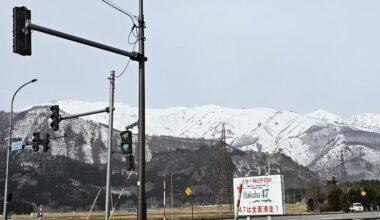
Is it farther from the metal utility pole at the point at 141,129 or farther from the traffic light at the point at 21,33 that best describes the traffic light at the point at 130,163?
the traffic light at the point at 21,33

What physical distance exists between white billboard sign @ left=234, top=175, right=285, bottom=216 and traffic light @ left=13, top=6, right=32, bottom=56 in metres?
13.0

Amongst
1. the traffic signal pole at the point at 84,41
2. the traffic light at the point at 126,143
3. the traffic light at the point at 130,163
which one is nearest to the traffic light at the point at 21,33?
the traffic signal pole at the point at 84,41

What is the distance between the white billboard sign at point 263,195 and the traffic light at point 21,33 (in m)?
13.0

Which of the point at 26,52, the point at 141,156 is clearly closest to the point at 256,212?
the point at 141,156

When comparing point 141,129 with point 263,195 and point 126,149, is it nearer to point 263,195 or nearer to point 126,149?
point 126,149

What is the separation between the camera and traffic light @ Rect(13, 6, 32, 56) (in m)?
13.3

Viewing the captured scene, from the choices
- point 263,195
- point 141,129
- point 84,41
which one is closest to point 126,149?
→ point 141,129

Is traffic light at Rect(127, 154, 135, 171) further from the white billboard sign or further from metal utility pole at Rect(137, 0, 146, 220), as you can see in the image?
the white billboard sign

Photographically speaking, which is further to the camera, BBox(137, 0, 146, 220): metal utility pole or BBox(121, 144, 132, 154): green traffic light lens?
BBox(121, 144, 132, 154): green traffic light lens

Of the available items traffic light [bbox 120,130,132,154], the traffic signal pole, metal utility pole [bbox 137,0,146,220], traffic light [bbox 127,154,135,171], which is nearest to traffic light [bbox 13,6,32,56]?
the traffic signal pole

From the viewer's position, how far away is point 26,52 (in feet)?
43.6

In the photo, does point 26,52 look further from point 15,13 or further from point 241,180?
point 241,180

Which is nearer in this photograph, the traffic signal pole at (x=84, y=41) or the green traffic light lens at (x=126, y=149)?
the traffic signal pole at (x=84, y=41)

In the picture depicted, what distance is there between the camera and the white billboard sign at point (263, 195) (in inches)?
923
